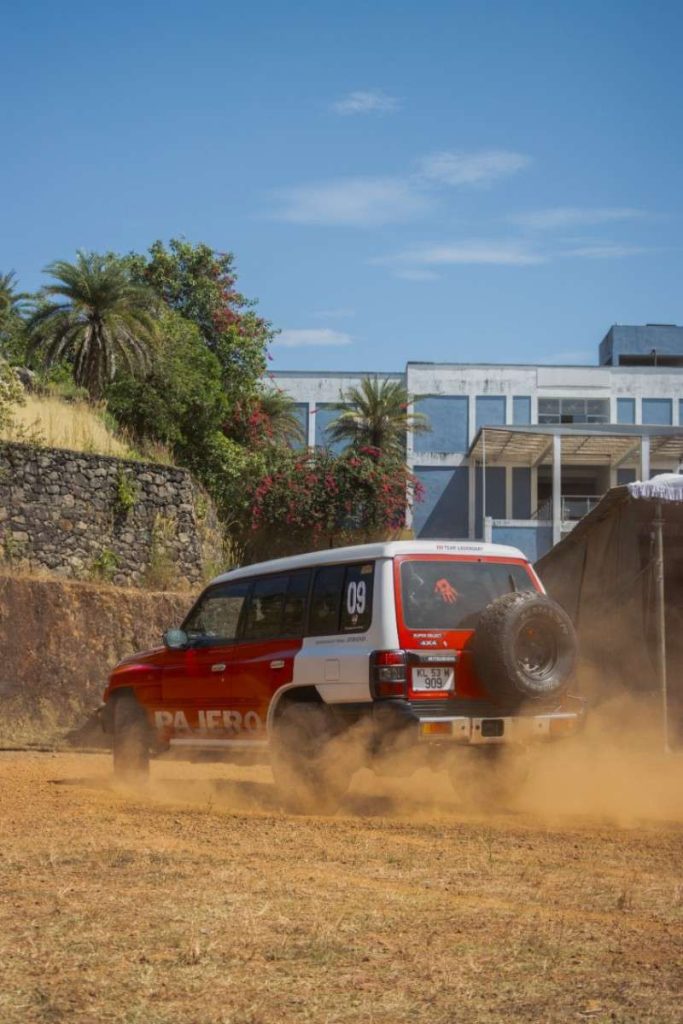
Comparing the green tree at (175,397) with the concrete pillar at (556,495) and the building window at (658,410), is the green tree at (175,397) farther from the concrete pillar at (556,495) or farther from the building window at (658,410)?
the building window at (658,410)

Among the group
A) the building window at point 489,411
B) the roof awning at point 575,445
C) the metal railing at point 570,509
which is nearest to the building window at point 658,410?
the roof awning at point 575,445

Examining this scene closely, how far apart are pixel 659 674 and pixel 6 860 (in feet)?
24.0

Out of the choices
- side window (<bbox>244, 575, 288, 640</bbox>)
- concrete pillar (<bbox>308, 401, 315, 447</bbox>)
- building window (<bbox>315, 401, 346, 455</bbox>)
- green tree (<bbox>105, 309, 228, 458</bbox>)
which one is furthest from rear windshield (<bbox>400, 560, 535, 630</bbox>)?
concrete pillar (<bbox>308, 401, 315, 447</bbox>)

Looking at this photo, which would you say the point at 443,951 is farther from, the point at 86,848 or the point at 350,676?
the point at 350,676

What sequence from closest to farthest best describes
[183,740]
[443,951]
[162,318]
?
[443,951]
[183,740]
[162,318]

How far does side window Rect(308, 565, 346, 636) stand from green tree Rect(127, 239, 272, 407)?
28.5 meters

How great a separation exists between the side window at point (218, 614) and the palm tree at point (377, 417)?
43.9m

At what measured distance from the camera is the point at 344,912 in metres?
5.96

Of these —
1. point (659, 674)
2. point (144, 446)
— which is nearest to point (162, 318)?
point (144, 446)

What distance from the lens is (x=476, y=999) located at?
4516mm

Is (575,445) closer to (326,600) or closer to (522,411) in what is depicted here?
(522,411)

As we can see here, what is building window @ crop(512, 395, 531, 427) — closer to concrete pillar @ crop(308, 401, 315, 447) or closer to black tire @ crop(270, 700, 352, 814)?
concrete pillar @ crop(308, 401, 315, 447)

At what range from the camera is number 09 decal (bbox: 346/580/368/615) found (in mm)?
9938

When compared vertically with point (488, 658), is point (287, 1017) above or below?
below
